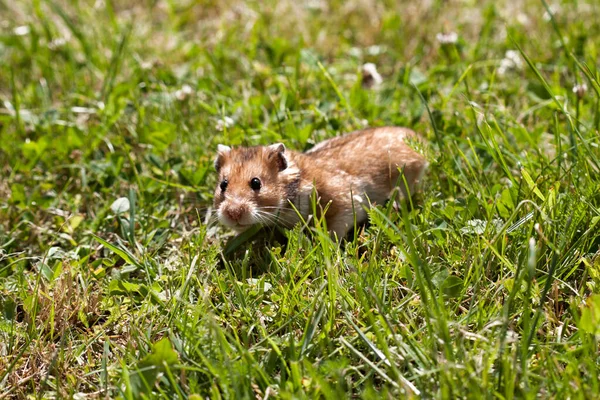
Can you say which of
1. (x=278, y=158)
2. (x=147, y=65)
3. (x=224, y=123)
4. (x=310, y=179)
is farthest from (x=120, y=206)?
(x=147, y=65)

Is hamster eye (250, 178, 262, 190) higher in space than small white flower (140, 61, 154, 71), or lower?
lower

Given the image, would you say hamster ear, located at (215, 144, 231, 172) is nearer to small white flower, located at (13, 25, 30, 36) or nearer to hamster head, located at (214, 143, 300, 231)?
hamster head, located at (214, 143, 300, 231)

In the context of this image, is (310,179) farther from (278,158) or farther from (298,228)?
(298,228)

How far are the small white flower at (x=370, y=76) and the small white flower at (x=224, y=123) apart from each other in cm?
132

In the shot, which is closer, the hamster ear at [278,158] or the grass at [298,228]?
the grass at [298,228]

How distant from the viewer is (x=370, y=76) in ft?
20.2

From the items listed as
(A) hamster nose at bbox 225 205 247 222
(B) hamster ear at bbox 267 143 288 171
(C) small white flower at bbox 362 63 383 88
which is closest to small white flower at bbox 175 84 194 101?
(C) small white flower at bbox 362 63 383 88

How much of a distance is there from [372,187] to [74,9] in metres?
4.76

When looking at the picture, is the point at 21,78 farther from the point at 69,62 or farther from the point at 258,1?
the point at 258,1

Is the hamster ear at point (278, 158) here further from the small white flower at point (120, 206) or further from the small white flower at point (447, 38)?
the small white flower at point (447, 38)

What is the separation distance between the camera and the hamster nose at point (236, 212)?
14.2 ft

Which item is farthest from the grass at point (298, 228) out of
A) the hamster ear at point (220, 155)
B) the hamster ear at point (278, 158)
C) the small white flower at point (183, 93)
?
the hamster ear at point (278, 158)

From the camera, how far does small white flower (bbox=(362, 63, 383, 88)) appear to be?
6.12 m

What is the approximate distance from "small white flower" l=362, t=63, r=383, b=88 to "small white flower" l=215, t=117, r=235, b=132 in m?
1.32
